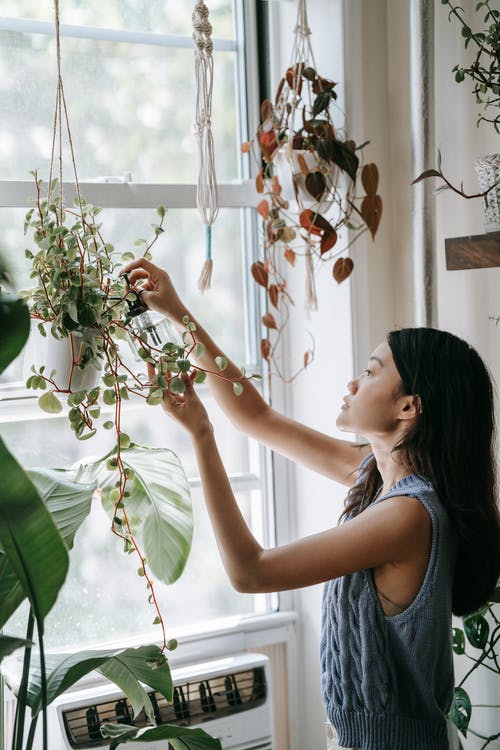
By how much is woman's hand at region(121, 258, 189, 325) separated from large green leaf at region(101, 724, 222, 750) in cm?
73

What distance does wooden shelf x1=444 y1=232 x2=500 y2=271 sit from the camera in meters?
1.62

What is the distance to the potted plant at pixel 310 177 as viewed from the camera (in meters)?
1.90

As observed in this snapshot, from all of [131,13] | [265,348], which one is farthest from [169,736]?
[131,13]

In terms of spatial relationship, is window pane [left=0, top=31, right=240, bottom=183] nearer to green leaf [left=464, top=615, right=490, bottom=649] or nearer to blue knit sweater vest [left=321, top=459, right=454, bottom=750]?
blue knit sweater vest [left=321, top=459, right=454, bottom=750]

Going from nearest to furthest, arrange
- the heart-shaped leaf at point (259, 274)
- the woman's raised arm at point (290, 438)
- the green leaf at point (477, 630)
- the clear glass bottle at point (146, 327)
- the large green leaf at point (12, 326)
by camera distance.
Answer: the large green leaf at point (12, 326) < the clear glass bottle at point (146, 327) < the green leaf at point (477, 630) < the woman's raised arm at point (290, 438) < the heart-shaped leaf at point (259, 274)

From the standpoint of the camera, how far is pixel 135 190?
1953 mm

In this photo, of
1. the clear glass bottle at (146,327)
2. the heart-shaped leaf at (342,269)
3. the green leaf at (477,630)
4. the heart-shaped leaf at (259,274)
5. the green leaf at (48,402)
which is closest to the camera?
the green leaf at (48,402)

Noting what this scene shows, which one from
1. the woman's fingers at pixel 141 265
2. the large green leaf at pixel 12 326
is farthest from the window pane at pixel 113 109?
the large green leaf at pixel 12 326

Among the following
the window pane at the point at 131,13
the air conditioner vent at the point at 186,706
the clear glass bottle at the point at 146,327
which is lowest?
the air conditioner vent at the point at 186,706

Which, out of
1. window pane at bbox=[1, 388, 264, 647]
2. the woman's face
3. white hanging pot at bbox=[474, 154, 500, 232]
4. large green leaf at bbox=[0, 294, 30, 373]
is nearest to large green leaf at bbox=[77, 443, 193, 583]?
the woman's face

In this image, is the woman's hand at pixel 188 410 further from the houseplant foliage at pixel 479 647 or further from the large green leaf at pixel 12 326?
the houseplant foliage at pixel 479 647

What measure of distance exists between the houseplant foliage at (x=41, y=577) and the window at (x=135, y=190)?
0.44m

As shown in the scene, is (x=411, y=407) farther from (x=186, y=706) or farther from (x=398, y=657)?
(x=186, y=706)

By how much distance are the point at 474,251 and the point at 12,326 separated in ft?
3.33
